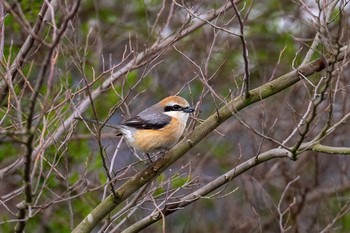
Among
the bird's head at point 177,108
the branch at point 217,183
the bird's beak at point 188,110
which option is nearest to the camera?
the branch at point 217,183

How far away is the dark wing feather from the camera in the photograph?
604cm

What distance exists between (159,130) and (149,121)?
198mm

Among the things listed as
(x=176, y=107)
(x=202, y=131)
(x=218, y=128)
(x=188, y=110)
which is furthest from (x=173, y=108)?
(x=218, y=128)

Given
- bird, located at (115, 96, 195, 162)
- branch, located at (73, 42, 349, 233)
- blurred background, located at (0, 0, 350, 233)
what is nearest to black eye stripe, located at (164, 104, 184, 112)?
bird, located at (115, 96, 195, 162)

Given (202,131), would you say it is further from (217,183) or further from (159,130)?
(159,130)

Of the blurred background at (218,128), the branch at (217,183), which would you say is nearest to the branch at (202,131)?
the branch at (217,183)

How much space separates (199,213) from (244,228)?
1072 mm

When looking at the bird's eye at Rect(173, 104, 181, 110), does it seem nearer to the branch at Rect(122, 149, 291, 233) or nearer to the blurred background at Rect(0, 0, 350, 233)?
the branch at Rect(122, 149, 291, 233)

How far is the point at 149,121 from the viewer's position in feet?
20.4

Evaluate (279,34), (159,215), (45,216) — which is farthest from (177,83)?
(159,215)

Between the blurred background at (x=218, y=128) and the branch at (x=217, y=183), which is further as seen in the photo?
the blurred background at (x=218, y=128)

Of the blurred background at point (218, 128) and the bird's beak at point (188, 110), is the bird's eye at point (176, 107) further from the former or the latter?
the blurred background at point (218, 128)

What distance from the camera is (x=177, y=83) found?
362 inches

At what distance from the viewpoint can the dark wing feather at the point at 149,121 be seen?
604cm
